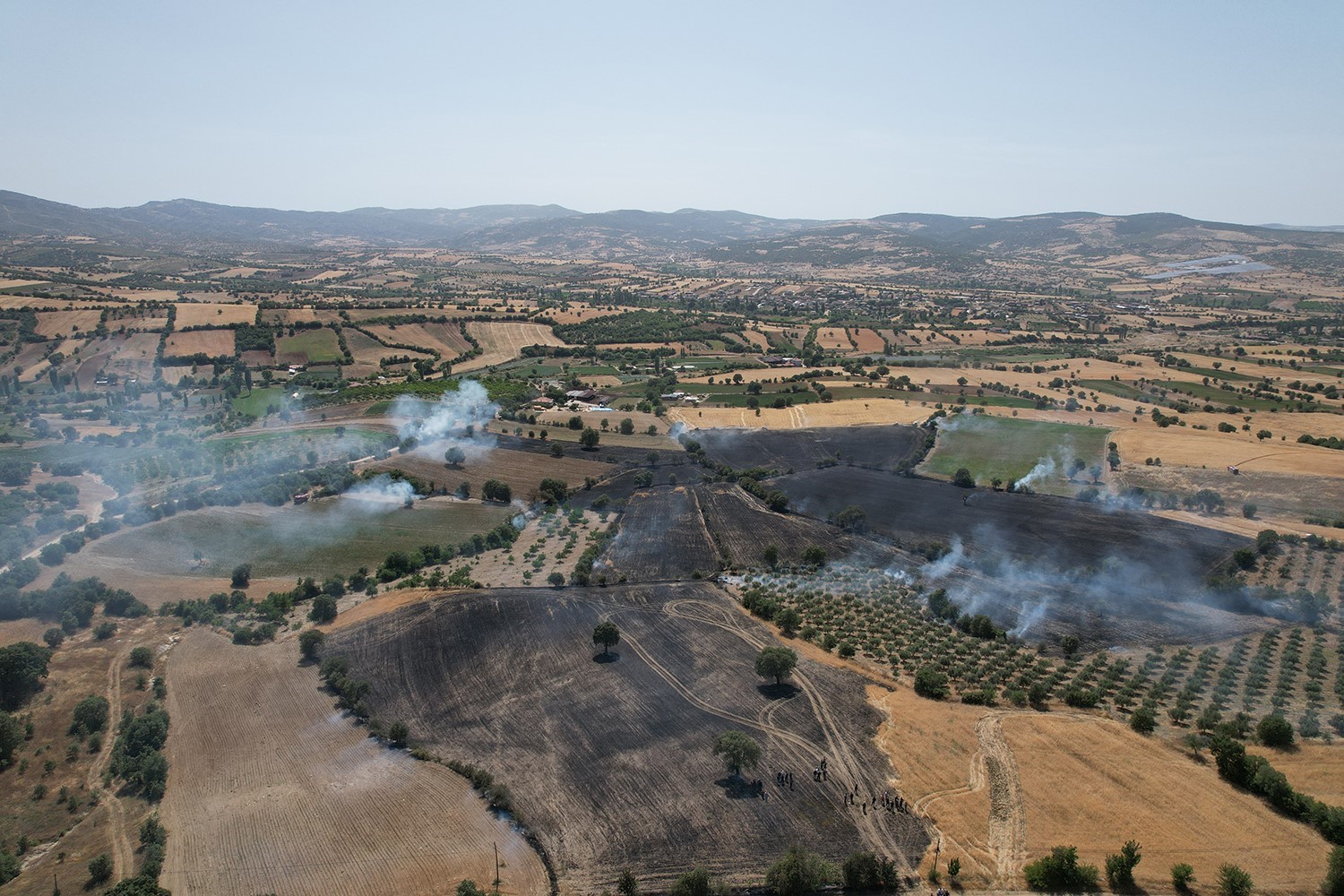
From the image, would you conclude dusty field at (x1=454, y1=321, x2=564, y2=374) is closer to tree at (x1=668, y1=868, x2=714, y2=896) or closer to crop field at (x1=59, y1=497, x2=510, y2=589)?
crop field at (x1=59, y1=497, x2=510, y2=589)

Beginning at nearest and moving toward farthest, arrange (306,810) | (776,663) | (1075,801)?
(1075,801) < (306,810) < (776,663)

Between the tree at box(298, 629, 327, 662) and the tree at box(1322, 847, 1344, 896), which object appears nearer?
the tree at box(1322, 847, 1344, 896)

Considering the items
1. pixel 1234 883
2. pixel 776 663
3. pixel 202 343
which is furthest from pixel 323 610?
pixel 202 343

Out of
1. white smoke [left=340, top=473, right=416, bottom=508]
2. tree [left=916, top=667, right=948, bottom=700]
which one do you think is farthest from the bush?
white smoke [left=340, top=473, right=416, bottom=508]

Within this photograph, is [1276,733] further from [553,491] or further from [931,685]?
[553,491]

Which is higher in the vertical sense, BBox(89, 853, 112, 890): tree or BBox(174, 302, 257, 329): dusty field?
BBox(174, 302, 257, 329): dusty field

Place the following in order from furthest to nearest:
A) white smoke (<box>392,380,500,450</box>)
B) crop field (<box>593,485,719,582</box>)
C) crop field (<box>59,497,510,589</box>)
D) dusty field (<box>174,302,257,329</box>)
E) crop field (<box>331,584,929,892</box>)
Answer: dusty field (<box>174,302,257,329</box>)
white smoke (<box>392,380,500,450</box>)
crop field (<box>59,497,510,589</box>)
crop field (<box>593,485,719,582</box>)
crop field (<box>331,584,929,892</box>)
